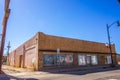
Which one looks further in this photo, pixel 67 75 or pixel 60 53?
pixel 60 53

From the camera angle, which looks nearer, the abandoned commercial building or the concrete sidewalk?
the concrete sidewalk

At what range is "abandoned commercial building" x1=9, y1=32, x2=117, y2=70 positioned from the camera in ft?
80.9

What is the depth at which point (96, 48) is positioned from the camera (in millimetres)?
35062

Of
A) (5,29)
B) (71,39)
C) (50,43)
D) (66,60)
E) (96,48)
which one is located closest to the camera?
(5,29)

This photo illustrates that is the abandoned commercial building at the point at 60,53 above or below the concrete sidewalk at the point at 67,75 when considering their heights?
above

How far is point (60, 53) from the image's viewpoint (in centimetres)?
2703

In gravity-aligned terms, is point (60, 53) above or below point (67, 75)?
above

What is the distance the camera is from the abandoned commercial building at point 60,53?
24656 millimetres

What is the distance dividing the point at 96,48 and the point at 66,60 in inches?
409

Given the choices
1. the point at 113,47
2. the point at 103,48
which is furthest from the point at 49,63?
the point at 113,47

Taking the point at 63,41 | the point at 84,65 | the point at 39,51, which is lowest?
the point at 84,65

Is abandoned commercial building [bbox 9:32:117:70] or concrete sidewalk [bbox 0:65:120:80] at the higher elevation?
abandoned commercial building [bbox 9:32:117:70]

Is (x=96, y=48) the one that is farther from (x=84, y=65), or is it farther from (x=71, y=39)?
(x=71, y=39)

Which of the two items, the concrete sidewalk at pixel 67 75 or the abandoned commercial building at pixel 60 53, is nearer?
the concrete sidewalk at pixel 67 75
